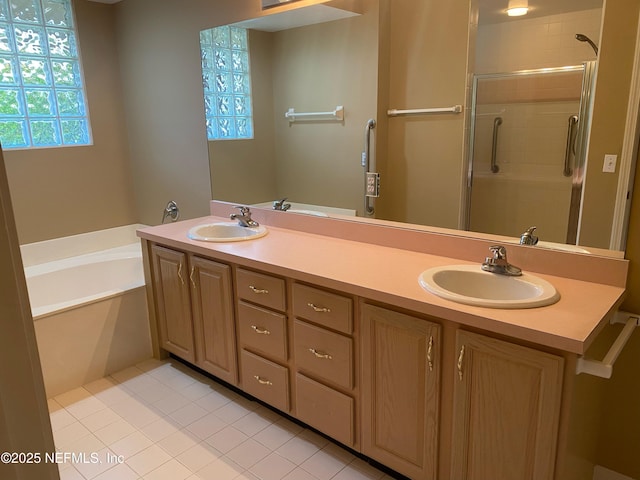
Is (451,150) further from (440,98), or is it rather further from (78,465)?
(78,465)

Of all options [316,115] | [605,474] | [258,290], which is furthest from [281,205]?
[605,474]

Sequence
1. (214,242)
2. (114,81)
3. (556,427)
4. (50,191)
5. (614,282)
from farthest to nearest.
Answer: (114,81) < (50,191) < (214,242) < (614,282) < (556,427)

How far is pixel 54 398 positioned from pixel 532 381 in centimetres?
238

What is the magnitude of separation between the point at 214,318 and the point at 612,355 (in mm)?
1734

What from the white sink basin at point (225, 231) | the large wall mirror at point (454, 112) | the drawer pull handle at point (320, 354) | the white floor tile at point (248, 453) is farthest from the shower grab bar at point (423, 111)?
the white floor tile at point (248, 453)

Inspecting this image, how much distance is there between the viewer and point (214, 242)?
2.37 metres

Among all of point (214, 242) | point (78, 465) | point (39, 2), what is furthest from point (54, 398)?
point (39, 2)

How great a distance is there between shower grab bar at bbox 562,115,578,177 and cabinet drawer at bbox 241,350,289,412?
145 cm

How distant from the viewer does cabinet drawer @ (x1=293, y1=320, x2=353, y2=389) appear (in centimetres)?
183

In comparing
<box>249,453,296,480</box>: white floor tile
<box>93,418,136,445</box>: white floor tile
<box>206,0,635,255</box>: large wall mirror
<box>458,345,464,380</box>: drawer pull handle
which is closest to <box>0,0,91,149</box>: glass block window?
<box>206,0,635,255</box>: large wall mirror

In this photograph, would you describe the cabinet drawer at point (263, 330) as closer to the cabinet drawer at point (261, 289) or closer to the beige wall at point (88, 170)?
the cabinet drawer at point (261, 289)

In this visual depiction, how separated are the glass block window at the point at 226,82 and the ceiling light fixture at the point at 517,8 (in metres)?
1.43

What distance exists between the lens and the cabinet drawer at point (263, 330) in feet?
6.76

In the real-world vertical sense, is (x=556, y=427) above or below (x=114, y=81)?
below
